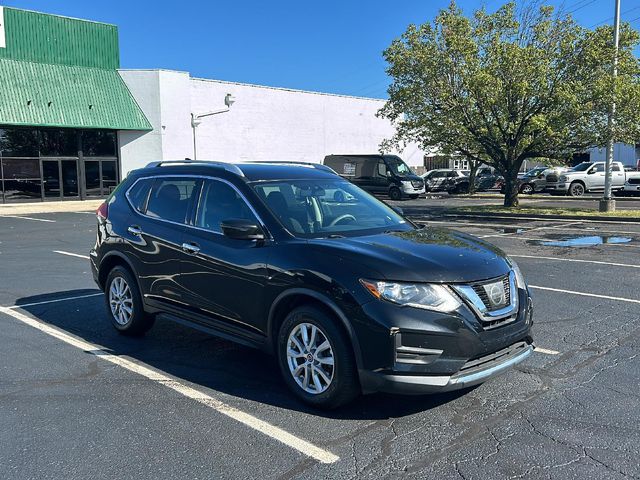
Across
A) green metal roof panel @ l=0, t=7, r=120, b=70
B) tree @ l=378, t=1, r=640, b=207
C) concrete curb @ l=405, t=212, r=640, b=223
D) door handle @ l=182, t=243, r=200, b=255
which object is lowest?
concrete curb @ l=405, t=212, r=640, b=223

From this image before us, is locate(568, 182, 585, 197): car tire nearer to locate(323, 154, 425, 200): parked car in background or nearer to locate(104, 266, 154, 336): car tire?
locate(323, 154, 425, 200): parked car in background

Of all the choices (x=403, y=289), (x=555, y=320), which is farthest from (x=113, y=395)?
(x=555, y=320)

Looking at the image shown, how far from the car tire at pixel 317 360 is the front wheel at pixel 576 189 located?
98.8 ft

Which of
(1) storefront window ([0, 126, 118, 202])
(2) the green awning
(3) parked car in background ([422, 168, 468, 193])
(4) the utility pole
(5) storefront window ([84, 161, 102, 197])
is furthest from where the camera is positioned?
(3) parked car in background ([422, 168, 468, 193])

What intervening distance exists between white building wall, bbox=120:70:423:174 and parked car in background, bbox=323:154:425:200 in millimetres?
7602

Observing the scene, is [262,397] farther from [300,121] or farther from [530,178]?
[300,121]

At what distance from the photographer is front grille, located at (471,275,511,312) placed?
13.1 feet

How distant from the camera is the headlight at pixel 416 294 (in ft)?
12.6

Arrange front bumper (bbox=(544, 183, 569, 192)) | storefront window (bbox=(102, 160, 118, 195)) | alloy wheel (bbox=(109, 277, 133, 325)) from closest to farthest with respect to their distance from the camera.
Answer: alloy wheel (bbox=(109, 277, 133, 325)) → front bumper (bbox=(544, 183, 569, 192)) → storefront window (bbox=(102, 160, 118, 195))

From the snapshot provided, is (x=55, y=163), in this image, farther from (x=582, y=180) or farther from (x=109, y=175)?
(x=582, y=180)

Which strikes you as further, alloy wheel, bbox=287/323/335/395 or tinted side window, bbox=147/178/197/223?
tinted side window, bbox=147/178/197/223

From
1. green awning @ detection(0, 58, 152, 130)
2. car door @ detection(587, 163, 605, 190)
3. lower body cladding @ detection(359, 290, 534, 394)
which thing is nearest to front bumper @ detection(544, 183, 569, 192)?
car door @ detection(587, 163, 605, 190)

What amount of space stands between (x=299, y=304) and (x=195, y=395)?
1.11 meters

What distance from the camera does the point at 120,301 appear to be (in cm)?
609
